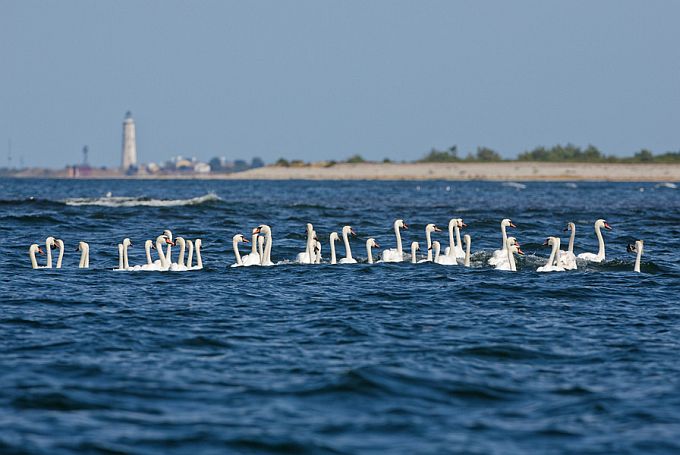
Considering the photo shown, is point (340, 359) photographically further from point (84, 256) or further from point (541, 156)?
point (541, 156)

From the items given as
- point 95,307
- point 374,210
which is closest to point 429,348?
point 95,307

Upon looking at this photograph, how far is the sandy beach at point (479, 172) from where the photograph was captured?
140875 mm

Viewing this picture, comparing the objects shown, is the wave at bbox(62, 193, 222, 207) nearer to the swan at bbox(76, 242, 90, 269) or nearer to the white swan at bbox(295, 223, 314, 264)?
the white swan at bbox(295, 223, 314, 264)

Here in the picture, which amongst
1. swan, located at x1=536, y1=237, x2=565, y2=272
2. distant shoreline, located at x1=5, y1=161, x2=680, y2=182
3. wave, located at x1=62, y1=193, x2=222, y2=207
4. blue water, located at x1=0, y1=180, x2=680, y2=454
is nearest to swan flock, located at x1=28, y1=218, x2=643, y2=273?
swan, located at x1=536, y1=237, x2=565, y2=272

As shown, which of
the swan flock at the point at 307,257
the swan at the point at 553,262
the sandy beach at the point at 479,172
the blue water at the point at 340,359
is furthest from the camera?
the sandy beach at the point at 479,172

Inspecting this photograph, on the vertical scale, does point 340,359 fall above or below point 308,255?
below

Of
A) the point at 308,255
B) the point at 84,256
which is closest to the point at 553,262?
the point at 308,255

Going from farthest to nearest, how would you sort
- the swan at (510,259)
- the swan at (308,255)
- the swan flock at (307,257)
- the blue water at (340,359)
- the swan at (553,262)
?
the swan at (308,255) < the swan at (510,259) < the swan at (553,262) < the swan flock at (307,257) < the blue water at (340,359)

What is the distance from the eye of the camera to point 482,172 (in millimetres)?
154125

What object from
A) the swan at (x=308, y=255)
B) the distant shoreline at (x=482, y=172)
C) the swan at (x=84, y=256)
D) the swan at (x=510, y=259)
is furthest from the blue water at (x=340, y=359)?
the distant shoreline at (x=482, y=172)

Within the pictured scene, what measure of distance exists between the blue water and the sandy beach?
117666mm

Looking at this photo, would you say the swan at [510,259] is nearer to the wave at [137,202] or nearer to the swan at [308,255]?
the swan at [308,255]

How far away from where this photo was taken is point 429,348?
1505 centimetres

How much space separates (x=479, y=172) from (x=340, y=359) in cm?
14162
